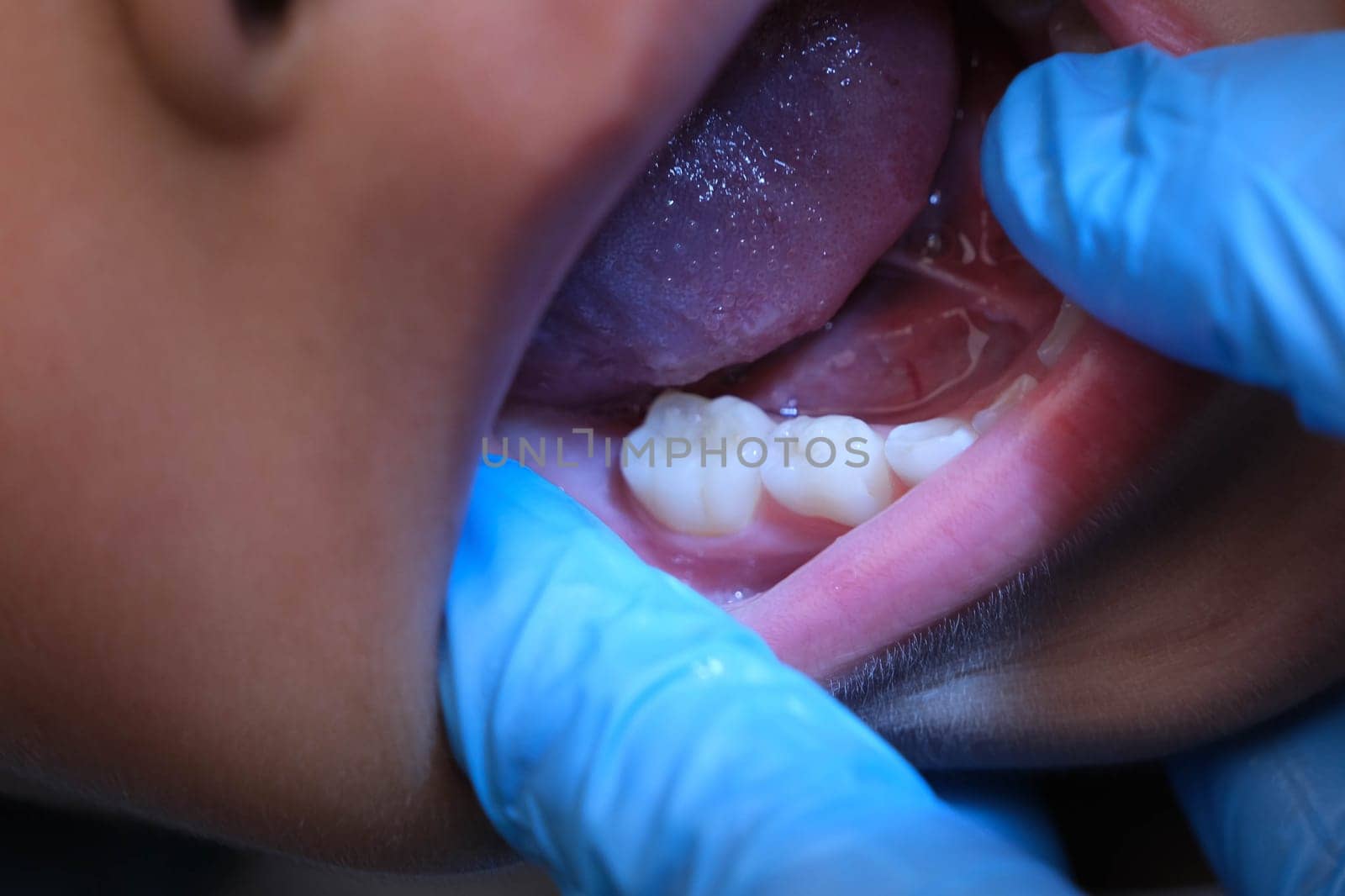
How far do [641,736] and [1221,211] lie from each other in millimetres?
448

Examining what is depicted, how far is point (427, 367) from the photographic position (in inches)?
19.4

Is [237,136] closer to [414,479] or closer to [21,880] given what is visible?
[414,479]

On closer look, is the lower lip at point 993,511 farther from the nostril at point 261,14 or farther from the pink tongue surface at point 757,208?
the nostril at point 261,14

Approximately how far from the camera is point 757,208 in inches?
31.3

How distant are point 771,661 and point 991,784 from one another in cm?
42

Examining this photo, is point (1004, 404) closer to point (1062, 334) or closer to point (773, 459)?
point (1062, 334)

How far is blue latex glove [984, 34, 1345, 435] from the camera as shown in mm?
542

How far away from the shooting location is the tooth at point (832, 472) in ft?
2.32

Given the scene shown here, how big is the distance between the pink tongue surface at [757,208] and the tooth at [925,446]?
0.16m

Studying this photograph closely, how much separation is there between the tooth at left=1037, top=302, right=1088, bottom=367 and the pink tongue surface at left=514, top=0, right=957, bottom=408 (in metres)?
0.17

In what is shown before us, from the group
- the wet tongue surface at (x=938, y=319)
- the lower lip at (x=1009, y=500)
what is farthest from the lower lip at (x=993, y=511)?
the wet tongue surface at (x=938, y=319)

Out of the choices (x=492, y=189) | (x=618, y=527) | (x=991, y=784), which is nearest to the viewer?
(x=492, y=189)

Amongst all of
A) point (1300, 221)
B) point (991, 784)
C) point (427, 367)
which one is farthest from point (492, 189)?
point (991, 784)

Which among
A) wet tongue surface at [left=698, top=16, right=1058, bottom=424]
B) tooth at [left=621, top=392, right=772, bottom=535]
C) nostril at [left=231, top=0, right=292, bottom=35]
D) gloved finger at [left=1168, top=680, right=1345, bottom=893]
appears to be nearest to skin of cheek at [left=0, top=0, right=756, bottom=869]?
nostril at [left=231, top=0, right=292, bottom=35]
